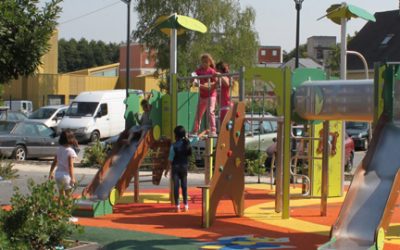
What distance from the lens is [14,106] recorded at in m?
47.2

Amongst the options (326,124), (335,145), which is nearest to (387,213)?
(326,124)

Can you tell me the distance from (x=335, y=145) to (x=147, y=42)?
28685 mm

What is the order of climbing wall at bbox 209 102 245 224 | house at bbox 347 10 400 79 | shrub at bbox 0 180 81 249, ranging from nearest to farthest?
shrub at bbox 0 180 81 249
climbing wall at bbox 209 102 245 224
house at bbox 347 10 400 79

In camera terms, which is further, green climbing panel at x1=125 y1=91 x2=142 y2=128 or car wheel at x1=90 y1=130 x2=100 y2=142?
car wheel at x1=90 y1=130 x2=100 y2=142

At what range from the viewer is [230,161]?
38.1ft

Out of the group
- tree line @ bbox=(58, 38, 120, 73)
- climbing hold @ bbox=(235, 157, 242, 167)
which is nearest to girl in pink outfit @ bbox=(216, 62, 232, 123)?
climbing hold @ bbox=(235, 157, 242, 167)

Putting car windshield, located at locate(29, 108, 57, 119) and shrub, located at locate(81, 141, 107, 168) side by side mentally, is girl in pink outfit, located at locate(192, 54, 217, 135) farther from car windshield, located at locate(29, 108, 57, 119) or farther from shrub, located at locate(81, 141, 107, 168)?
car windshield, located at locate(29, 108, 57, 119)

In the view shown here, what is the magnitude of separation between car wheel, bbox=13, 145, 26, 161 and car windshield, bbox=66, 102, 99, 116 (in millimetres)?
11316

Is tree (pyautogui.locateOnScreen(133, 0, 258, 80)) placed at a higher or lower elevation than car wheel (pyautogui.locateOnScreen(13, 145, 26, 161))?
higher

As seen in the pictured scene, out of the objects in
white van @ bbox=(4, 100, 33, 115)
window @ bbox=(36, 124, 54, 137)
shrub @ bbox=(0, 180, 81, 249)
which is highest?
white van @ bbox=(4, 100, 33, 115)

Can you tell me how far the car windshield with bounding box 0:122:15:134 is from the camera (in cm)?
2314

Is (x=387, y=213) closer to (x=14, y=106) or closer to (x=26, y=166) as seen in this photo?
(x=26, y=166)

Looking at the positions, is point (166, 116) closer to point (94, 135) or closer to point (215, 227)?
point (215, 227)

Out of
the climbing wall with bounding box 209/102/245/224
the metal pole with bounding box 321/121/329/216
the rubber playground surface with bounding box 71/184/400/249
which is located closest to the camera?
the rubber playground surface with bounding box 71/184/400/249
